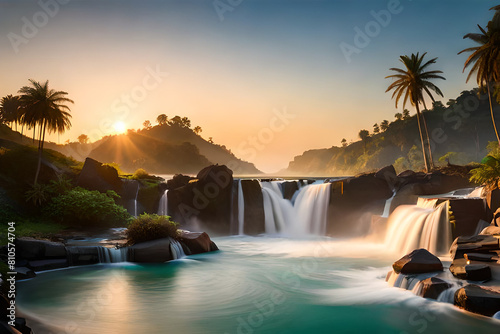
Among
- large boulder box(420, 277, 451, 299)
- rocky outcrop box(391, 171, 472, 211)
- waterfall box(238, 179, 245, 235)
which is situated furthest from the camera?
waterfall box(238, 179, 245, 235)

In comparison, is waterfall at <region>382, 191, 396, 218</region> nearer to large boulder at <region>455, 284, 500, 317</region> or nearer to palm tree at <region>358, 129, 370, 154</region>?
large boulder at <region>455, 284, 500, 317</region>

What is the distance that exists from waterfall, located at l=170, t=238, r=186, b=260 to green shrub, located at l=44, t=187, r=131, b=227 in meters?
7.50

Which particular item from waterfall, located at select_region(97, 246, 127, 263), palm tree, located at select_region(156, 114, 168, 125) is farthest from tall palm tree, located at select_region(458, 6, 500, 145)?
palm tree, located at select_region(156, 114, 168, 125)

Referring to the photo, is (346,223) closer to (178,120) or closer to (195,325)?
(195,325)

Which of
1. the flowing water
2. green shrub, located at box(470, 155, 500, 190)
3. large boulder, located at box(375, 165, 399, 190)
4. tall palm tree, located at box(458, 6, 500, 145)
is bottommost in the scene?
the flowing water

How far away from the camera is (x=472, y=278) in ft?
34.2

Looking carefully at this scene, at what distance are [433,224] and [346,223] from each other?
956cm

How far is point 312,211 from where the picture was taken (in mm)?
28344

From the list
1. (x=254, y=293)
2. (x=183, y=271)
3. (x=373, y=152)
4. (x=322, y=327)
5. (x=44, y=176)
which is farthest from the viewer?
(x=373, y=152)

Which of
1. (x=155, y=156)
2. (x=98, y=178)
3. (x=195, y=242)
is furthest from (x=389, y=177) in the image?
(x=155, y=156)

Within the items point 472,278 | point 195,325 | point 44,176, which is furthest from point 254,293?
point 44,176

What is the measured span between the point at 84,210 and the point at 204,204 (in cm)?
880

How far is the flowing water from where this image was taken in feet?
29.7

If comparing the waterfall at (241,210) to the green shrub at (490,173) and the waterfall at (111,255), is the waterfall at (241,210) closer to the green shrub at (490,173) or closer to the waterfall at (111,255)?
the waterfall at (111,255)
